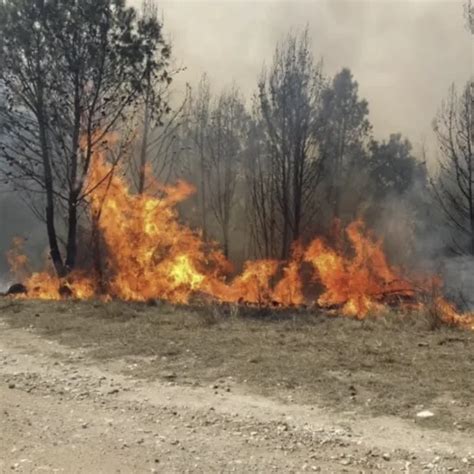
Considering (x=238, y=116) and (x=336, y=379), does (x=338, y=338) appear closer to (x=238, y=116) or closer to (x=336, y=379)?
(x=336, y=379)

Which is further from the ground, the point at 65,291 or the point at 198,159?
the point at 198,159

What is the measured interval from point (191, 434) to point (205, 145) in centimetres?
2179

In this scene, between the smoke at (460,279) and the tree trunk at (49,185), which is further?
the tree trunk at (49,185)

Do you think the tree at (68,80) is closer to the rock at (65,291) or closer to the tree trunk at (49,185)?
the tree trunk at (49,185)

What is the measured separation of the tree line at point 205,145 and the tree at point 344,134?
0.07 m

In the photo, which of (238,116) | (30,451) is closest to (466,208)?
(238,116)

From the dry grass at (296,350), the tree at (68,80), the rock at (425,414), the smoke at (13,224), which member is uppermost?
the tree at (68,80)

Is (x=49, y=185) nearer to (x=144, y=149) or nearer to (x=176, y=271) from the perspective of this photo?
(x=144, y=149)

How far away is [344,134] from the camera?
93.8 ft

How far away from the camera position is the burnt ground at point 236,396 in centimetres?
464

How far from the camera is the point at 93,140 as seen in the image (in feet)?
54.9

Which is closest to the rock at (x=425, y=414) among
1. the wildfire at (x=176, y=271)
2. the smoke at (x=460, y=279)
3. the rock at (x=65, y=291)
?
the wildfire at (x=176, y=271)

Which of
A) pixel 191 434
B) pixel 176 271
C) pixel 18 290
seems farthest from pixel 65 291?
pixel 191 434

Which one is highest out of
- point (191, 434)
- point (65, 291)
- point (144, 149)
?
point (144, 149)
